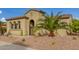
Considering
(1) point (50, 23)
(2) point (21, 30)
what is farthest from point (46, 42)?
(2) point (21, 30)

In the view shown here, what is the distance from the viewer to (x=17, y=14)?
4.23m

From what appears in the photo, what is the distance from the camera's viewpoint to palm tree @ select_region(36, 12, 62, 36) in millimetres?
4246

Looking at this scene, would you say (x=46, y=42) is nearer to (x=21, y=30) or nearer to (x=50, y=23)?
(x=50, y=23)

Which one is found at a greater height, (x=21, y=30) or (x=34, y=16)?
(x=34, y=16)

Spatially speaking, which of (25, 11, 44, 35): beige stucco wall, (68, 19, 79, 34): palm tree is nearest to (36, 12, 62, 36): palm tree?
(25, 11, 44, 35): beige stucco wall

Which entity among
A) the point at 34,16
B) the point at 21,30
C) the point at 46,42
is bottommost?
the point at 46,42

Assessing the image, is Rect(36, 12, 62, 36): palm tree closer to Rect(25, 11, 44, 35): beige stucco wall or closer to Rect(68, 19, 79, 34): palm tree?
Rect(25, 11, 44, 35): beige stucco wall

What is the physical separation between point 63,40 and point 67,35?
0.31ft

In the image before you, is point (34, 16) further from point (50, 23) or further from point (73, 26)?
point (73, 26)

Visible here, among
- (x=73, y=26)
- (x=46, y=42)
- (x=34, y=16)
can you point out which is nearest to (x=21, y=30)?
(x=34, y=16)

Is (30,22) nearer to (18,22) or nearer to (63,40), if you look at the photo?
(18,22)

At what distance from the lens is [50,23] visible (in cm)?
428
